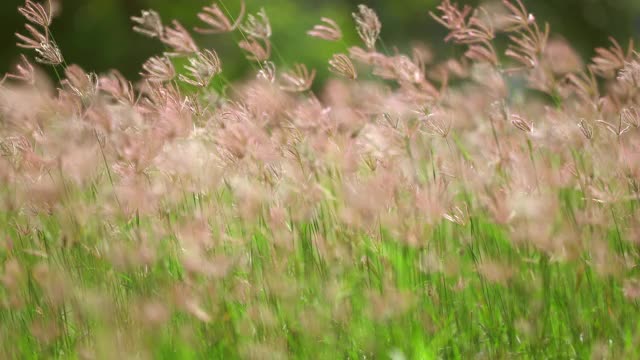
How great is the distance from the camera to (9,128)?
3.32 m

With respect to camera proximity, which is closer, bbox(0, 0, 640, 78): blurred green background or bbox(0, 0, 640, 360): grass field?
bbox(0, 0, 640, 360): grass field

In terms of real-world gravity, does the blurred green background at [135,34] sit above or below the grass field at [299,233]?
below

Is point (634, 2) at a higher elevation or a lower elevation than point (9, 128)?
lower

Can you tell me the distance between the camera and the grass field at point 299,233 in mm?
2520

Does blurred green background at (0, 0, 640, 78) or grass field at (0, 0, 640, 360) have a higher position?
grass field at (0, 0, 640, 360)

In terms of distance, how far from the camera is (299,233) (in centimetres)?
282

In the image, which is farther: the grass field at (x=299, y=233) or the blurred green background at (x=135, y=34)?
the blurred green background at (x=135, y=34)

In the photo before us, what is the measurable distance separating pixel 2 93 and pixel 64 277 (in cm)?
71

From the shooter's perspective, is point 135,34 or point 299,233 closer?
point 299,233

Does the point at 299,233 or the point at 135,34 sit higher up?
the point at 299,233

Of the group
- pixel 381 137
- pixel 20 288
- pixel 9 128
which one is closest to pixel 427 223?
pixel 381 137

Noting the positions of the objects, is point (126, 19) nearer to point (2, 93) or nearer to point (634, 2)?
point (634, 2)

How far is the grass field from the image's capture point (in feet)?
8.27

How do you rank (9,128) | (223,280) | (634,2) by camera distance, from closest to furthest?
1. (223,280)
2. (9,128)
3. (634,2)
